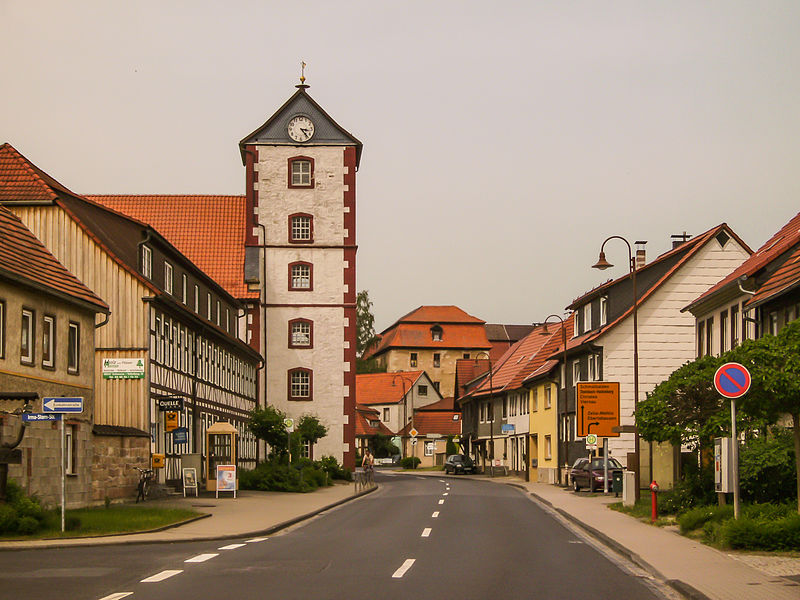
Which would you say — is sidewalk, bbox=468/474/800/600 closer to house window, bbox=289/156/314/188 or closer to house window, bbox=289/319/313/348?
house window, bbox=289/319/313/348

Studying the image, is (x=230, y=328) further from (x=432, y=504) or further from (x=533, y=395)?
(x=432, y=504)

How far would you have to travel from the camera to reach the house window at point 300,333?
6294 cm

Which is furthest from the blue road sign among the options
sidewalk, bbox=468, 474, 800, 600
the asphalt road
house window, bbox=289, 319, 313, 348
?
house window, bbox=289, 319, 313, 348

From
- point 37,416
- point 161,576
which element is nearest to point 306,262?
point 37,416

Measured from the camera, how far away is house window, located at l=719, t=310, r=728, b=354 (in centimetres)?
3569

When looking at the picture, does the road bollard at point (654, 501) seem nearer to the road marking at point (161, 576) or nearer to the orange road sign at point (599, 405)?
the road marking at point (161, 576)

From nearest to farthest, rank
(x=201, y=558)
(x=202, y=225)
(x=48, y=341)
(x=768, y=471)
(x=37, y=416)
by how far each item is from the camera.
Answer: (x=201, y=558) → (x=37, y=416) → (x=768, y=471) → (x=48, y=341) → (x=202, y=225)

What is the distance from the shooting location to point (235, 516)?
94.0 ft

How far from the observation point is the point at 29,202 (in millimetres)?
34688

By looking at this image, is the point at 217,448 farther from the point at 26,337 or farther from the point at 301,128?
the point at 301,128

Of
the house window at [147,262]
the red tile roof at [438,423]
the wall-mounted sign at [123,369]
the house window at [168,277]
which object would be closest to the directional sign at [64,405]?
the wall-mounted sign at [123,369]

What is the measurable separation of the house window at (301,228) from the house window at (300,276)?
4.29 ft

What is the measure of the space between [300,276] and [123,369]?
107 feet

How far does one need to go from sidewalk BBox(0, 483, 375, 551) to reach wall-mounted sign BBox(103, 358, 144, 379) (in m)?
3.67
